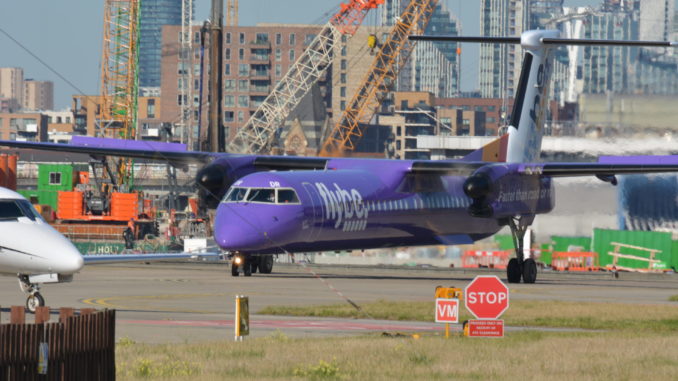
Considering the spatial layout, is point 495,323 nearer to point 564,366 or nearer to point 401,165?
point 564,366

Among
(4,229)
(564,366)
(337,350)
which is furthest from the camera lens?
(4,229)

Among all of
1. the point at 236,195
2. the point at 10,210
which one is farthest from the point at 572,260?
the point at 10,210

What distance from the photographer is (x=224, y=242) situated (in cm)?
3700

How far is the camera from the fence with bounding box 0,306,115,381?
1202 centimetres

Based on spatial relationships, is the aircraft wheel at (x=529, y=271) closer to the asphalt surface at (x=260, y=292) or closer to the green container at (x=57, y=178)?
the asphalt surface at (x=260, y=292)

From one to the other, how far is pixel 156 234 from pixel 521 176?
1977 inches

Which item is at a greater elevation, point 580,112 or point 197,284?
point 580,112

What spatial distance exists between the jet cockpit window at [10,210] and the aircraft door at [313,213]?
49.6ft

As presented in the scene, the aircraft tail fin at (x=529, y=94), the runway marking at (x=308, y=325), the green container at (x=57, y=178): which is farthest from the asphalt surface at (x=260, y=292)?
the green container at (x=57, y=178)

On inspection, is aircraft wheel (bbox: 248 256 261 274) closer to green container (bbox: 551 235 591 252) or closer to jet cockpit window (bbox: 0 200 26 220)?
jet cockpit window (bbox: 0 200 26 220)

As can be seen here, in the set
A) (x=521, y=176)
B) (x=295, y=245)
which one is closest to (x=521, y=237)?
(x=521, y=176)

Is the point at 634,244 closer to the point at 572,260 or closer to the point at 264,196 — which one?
the point at 572,260

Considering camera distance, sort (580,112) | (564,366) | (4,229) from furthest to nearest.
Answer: (580,112) → (4,229) → (564,366)

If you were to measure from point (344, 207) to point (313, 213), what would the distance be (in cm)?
201
